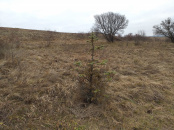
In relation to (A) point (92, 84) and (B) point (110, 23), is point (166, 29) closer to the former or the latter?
(B) point (110, 23)

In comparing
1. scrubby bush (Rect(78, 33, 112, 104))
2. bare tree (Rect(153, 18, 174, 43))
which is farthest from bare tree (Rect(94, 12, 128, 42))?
scrubby bush (Rect(78, 33, 112, 104))

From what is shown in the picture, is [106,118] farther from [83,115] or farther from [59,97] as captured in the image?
[59,97]

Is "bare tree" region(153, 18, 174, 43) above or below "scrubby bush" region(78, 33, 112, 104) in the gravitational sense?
above

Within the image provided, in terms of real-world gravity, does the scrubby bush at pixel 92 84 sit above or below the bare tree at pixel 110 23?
below

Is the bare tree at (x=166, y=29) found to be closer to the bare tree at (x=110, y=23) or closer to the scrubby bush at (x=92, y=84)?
the bare tree at (x=110, y=23)

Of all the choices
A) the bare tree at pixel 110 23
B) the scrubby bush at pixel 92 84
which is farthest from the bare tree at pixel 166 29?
the scrubby bush at pixel 92 84

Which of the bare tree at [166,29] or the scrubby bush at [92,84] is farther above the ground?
the bare tree at [166,29]

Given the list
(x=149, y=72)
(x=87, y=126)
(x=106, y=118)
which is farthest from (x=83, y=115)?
(x=149, y=72)

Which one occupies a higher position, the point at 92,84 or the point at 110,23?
the point at 110,23

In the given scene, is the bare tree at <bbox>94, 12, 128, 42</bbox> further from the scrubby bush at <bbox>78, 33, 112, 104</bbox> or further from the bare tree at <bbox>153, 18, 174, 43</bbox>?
the scrubby bush at <bbox>78, 33, 112, 104</bbox>

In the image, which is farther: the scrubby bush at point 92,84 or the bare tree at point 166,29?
the bare tree at point 166,29

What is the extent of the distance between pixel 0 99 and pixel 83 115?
2119 millimetres

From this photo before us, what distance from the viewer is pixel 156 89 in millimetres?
3455

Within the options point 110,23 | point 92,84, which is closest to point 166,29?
point 110,23
